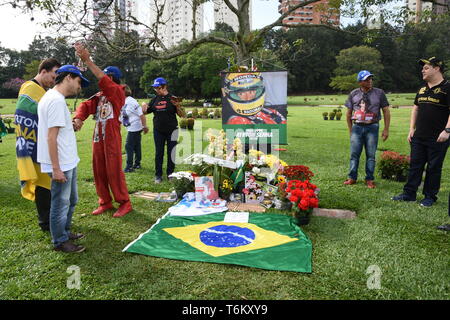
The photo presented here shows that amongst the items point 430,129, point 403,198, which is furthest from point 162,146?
point 430,129

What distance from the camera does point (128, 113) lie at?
8.09 metres

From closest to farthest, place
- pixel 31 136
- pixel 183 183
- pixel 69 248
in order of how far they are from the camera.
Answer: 1. pixel 69 248
2. pixel 31 136
3. pixel 183 183

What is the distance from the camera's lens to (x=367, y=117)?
20.3 feet

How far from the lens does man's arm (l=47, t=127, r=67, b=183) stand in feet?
11.4

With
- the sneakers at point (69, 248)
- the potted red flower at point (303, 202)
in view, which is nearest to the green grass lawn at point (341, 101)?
the potted red flower at point (303, 202)

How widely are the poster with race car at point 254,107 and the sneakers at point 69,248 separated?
402 centimetres

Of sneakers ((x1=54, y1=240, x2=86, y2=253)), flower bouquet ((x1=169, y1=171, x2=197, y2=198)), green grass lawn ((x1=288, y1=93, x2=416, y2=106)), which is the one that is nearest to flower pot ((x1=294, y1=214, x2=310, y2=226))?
flower bouquet ((x1=169, y1=171, x2=197, y2=198))

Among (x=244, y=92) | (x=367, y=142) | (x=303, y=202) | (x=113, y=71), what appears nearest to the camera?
(x=303, y=202)

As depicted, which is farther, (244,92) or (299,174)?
(244,92)

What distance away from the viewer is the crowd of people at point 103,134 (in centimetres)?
362

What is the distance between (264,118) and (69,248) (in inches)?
182

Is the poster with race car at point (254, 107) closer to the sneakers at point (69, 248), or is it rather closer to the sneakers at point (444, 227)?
the sneakers at point (444, 227)

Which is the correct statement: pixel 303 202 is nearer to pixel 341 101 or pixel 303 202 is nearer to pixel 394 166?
pixel 394 166

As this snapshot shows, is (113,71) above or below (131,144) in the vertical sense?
above
